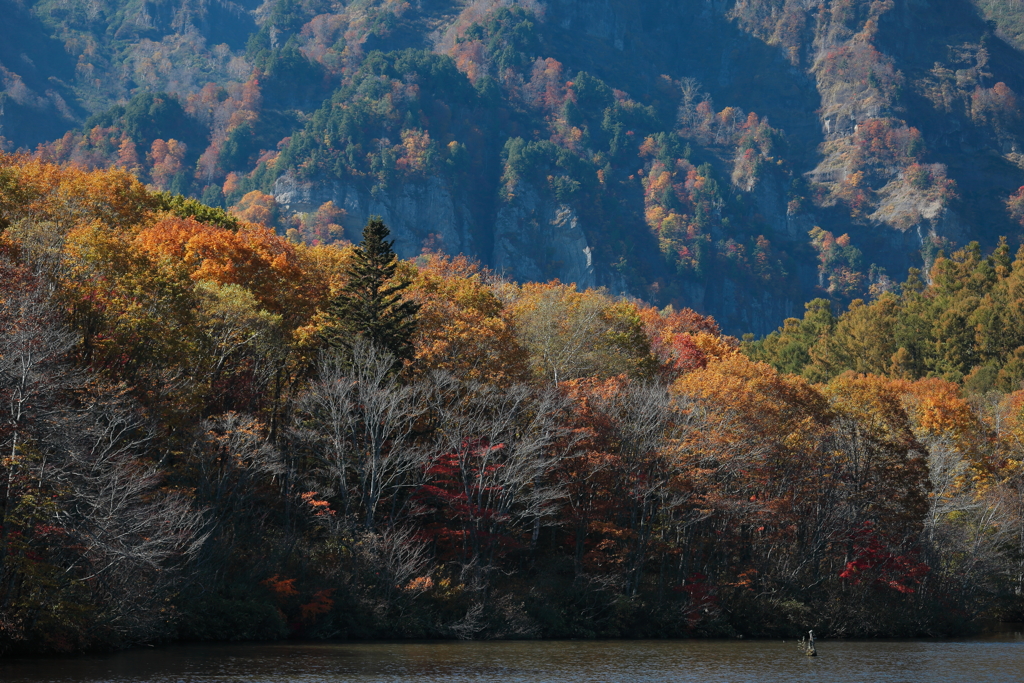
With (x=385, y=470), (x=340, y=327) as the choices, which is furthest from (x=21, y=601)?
(x=340, y=327)

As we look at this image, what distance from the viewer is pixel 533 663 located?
38.6m

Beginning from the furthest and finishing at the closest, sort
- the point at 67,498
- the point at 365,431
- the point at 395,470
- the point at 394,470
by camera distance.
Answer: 1. the point at 365,431
2. the point at 394,470
3. the point at 395,470
4. the point at 67,498

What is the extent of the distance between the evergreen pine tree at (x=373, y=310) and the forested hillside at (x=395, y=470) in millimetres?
156

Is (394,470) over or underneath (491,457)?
underneath

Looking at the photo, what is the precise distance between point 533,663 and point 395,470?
1246 cm

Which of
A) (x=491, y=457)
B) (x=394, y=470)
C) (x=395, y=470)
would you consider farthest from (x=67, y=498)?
(x=491, y=457)

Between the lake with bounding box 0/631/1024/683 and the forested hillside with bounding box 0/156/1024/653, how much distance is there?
1.86 metres

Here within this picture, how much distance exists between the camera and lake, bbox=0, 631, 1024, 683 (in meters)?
31.9

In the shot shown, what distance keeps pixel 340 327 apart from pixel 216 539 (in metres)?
12.7

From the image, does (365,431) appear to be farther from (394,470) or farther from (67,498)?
(67,498)

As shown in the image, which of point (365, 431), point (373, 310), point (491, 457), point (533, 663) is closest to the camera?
point (533, 663)

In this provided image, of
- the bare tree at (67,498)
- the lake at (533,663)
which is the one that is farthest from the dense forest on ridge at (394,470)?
the lake at (533,663)

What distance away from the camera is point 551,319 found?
64.0 m

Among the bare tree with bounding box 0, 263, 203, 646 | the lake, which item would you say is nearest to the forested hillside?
the bare tree with bounding box 0, 263, 203, 646
